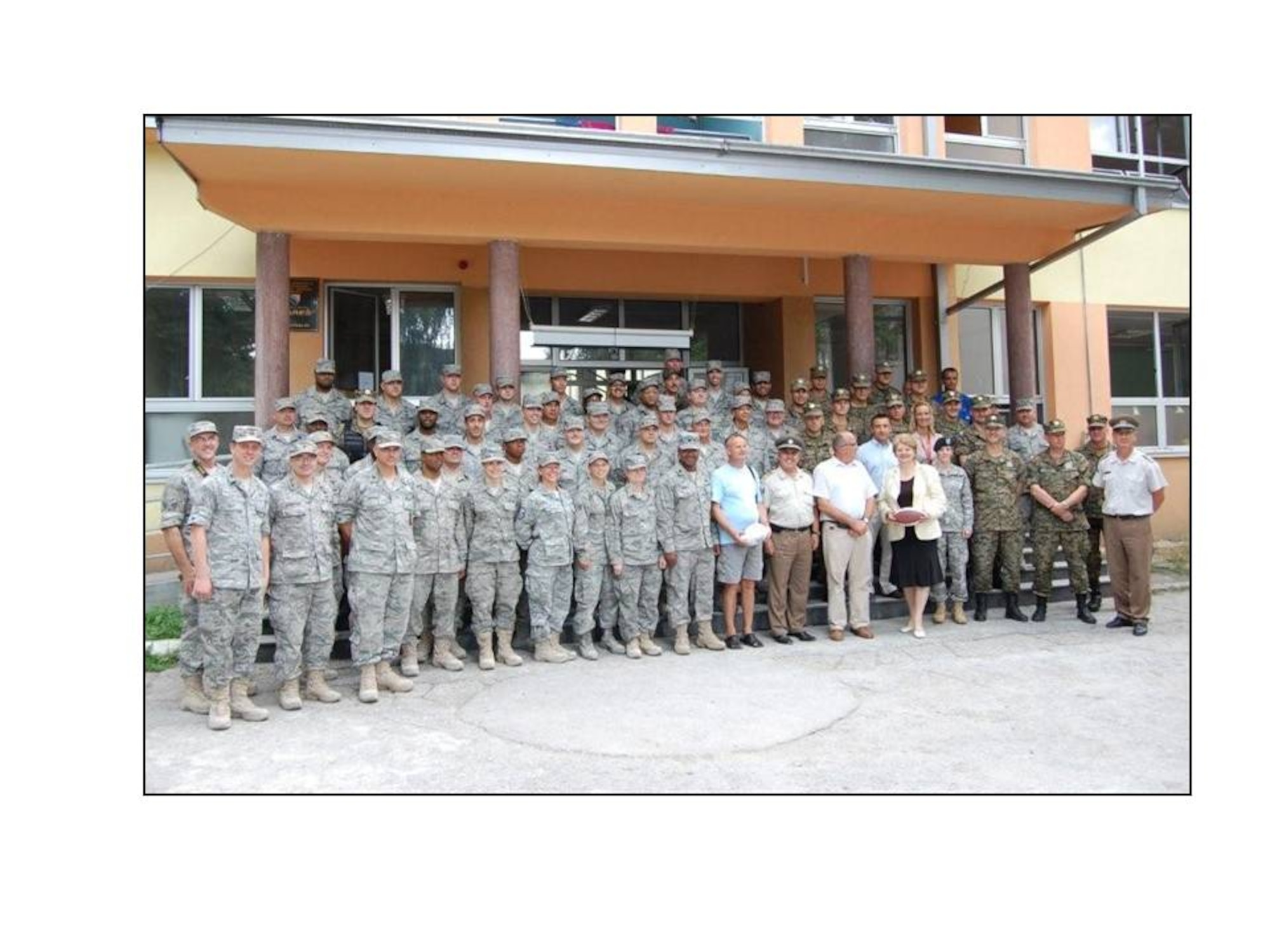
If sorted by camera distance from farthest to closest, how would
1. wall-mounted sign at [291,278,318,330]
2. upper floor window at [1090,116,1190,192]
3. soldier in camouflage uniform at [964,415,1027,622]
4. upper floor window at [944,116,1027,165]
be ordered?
upper floor window at [1090,116,1190,192]
upper floor window at [944,116,1027,165]
wall-mounted sign at [291,278,318,330]
soldier in camouflage uniform at [964,415,1027,622]

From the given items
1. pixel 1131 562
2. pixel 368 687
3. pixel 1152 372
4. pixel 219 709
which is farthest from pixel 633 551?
pixel 1152 372

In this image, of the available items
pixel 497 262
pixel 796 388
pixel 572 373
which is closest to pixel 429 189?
pixel 497 262

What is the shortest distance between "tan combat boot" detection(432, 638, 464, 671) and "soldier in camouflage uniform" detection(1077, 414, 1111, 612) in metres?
5.37

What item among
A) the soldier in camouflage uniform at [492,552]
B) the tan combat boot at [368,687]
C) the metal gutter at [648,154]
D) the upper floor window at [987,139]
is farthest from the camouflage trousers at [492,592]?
the upper floor window at [987,139]

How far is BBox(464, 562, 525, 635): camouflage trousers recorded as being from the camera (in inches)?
233

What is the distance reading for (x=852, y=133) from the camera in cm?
984

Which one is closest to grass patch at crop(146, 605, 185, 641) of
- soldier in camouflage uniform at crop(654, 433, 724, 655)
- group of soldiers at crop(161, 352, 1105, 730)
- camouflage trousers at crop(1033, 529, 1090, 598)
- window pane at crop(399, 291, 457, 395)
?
group of soldiers at crop(161, 352, 1105, 730)

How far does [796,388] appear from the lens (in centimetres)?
814

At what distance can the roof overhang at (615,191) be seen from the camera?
6.52m

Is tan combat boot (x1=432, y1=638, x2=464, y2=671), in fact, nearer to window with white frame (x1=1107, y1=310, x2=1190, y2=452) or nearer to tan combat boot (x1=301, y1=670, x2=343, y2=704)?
tan combat boot (x1=301, y1=670, x2=343, y2=704)

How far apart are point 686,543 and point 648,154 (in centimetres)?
329

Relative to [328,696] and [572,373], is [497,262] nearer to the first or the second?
[572,373]

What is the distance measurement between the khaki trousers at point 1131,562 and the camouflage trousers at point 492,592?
4.85 m

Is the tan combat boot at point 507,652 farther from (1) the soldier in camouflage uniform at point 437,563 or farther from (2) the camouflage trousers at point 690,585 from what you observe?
(2) the camouflage trousers at point 690,585
